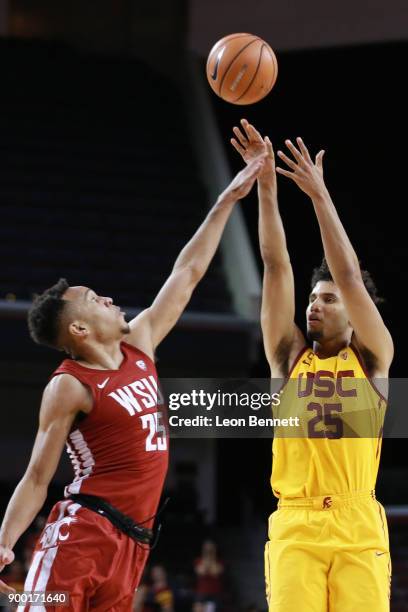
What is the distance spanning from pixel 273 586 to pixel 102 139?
1078 centimetres

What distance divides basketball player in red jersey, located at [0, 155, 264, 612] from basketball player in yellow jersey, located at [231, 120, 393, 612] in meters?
0.53

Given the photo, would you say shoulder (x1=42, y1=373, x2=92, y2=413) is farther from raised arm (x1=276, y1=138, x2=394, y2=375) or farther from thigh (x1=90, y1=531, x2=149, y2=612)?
raised arm (x1=276, y1=138, x2=394, y2=375)

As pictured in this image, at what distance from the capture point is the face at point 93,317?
14.2ft

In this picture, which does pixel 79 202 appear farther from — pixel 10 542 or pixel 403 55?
pixel 10 542

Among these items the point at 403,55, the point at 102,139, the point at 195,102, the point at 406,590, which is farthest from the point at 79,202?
the point at 406,590

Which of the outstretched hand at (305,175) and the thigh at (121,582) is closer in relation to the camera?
the thigh at (121,582)

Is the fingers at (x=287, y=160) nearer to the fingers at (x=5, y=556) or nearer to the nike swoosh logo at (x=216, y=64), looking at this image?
the nike swoosh logo at (x=216, y=64)

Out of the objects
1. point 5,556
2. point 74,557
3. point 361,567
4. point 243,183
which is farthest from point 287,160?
point 5,556

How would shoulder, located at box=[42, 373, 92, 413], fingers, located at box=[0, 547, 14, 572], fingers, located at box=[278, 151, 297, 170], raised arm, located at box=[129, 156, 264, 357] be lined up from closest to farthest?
fingers, located at box=[0, 547, 14, 572] < shoulder, located at box=[42, 373, 92, 413] < fingers, located at box=[278, 151, 297, 170] < raised arm, located at box=[129, 156, 264, 357]

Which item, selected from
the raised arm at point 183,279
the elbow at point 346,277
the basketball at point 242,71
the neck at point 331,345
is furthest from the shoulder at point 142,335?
the basketball at point 242,71

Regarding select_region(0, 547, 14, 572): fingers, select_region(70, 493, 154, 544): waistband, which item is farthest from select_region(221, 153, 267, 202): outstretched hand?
select_region(0, 547, 14, 572): fingers

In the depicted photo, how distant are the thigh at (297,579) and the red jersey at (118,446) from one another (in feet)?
1.87

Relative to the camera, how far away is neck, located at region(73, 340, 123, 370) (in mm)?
4328

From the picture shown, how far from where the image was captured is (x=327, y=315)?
4.61 metres
